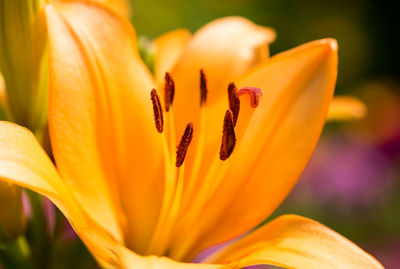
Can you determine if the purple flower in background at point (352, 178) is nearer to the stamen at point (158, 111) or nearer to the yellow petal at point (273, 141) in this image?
the yellow petal at point (273, 141)

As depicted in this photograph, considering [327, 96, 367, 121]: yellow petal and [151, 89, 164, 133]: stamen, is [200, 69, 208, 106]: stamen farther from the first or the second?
A: [327, 96, 367, 121]: yellow petal

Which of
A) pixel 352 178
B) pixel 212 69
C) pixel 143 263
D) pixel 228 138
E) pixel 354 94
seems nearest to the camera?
pixel 143 263

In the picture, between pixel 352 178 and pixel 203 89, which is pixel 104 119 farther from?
pixel 352 178

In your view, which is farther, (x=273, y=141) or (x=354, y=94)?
(x=354, y=94)

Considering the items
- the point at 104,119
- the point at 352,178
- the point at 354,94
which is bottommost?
the point at 354,94

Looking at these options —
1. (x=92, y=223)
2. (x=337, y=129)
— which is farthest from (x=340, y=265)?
(x=337, y=129)

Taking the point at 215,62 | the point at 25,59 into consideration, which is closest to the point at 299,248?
the point at 215,62

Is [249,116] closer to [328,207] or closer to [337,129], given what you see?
[328,207]

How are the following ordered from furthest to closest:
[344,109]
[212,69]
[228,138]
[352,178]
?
[352,178] < [344,109] < [212,69] < [228,138]
